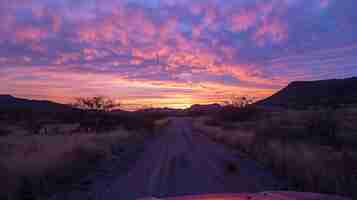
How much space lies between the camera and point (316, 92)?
154m

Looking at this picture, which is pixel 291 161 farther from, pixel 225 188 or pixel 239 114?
pixel 239 114

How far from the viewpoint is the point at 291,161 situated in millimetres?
13812

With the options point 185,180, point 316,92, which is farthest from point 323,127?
point 316,92

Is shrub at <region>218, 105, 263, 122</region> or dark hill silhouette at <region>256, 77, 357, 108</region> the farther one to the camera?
dark hill silhouette at <region>256, 77, 357, 108</region>

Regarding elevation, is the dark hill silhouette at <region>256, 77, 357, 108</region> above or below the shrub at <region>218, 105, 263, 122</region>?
above

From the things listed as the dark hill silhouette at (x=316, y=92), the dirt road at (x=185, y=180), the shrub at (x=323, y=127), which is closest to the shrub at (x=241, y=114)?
the shrub at (x=323, y=127)

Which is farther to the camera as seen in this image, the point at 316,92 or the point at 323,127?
the point at 316,92

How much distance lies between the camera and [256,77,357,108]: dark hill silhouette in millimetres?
136375

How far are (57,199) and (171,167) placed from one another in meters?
5.84

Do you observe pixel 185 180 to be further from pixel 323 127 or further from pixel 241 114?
pixel 241 114

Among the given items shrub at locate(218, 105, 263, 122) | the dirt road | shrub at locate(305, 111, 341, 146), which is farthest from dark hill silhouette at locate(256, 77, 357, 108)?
the dirt road

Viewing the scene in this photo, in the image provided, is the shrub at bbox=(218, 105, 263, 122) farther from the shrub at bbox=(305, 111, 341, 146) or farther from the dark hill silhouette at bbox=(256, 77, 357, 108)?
the dark hill silhouette at bbox=(256, 77, 357, 108)

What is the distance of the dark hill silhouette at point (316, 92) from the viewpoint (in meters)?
136

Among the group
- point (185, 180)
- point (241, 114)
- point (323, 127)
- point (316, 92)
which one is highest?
point (316, 92)
